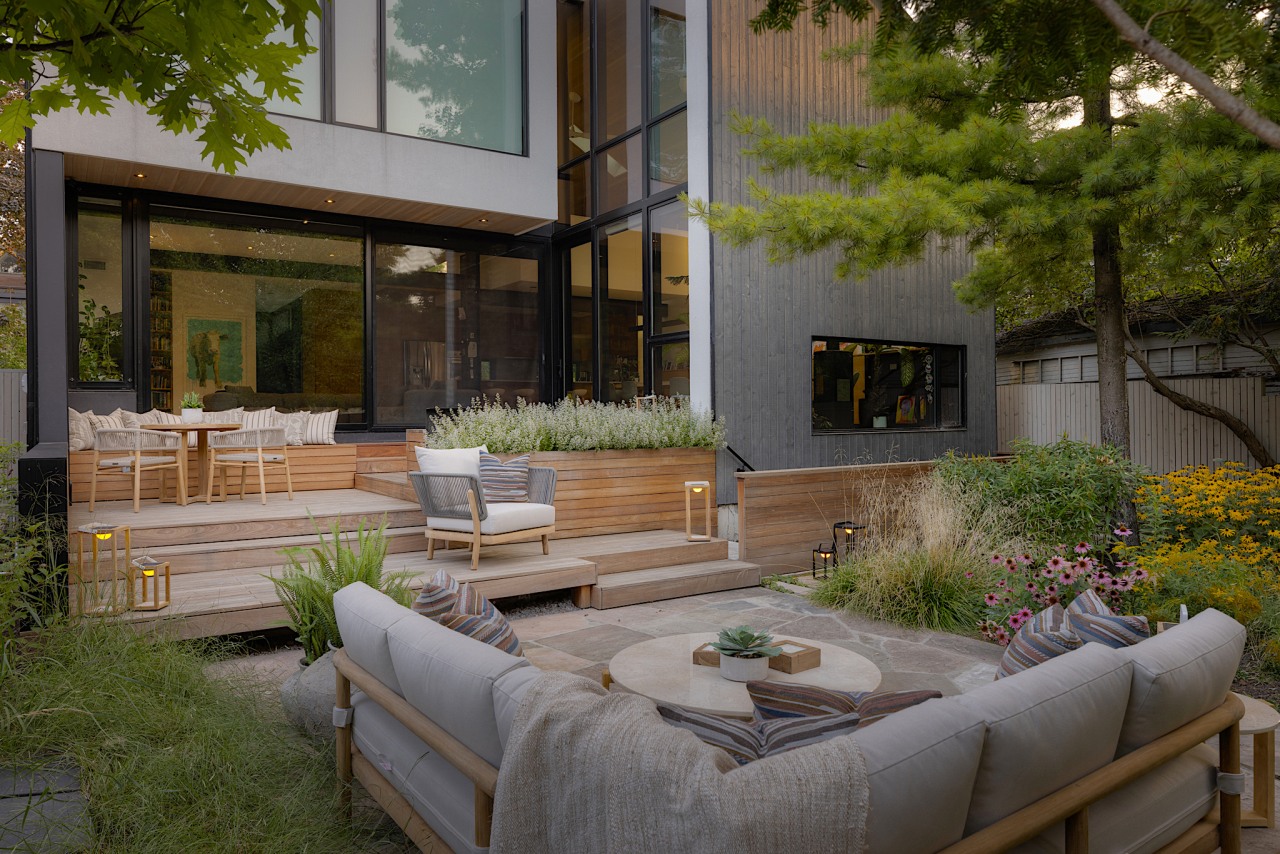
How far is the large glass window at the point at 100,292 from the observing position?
27.5ft

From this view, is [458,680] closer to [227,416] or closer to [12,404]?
[227,416]

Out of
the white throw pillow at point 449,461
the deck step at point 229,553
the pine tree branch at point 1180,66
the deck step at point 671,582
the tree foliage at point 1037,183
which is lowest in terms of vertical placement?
the deck step at point 671,582

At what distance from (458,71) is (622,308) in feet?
11.0

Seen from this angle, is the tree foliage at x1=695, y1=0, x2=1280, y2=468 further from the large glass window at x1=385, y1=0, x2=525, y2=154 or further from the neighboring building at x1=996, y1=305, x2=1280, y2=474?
the large glass window at x1=385, y1=0, x2=525, y2=154

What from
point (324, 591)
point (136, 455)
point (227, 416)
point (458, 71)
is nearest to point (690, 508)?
point (324, 591)

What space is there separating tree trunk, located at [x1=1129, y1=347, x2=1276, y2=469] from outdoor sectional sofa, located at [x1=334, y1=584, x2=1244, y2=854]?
8579 millimetres

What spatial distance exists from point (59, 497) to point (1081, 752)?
5189 mm

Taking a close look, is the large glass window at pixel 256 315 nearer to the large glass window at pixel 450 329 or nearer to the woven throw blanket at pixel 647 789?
the large glass window at pixel 450 329

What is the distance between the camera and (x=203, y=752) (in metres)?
2.80

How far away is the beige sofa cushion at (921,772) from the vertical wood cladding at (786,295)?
22.3 ft

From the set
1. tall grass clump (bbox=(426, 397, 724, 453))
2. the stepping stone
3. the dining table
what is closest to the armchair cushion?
tall grass clump (bbox=(426, 397, 724, 453))

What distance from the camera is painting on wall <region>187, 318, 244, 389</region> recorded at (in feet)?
29.6

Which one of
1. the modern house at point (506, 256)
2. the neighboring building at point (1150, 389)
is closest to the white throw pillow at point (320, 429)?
the modern house at point (506, 256)

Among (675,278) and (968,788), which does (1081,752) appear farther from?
(675,278)
